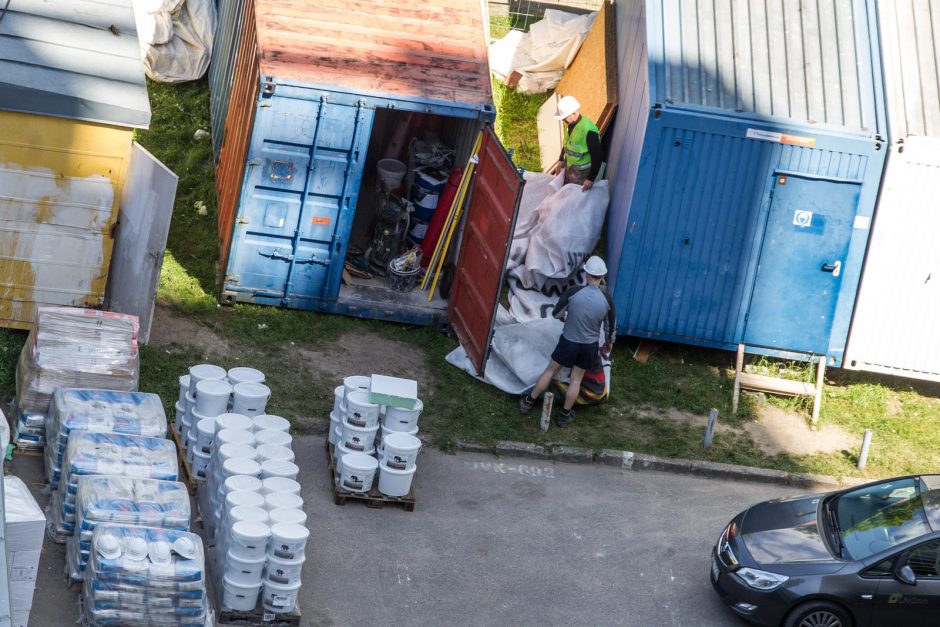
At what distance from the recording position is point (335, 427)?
11320mm

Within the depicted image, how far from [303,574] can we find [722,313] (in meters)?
6.51

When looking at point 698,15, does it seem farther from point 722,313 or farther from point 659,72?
point 722,313

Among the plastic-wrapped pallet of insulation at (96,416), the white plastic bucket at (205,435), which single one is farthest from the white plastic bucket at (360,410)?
the plastic-wrapped pallet of insulation at (96,416)

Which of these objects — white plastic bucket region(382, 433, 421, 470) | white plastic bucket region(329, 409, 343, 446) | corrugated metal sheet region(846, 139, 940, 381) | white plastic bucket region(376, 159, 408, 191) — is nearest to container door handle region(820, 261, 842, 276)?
corrugated metal sheet region(846, 139, 940, 381)

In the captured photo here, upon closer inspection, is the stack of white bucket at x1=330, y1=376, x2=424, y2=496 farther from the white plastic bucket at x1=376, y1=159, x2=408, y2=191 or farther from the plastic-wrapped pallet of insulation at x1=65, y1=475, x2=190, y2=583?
the white plastic bucket at x1=376, y1=159, x2=408, y2=191

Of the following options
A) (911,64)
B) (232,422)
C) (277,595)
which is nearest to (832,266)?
(911,64)

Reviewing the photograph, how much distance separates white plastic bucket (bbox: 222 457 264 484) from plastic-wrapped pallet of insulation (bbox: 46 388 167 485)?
2.54ft

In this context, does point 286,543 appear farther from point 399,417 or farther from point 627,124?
point 627,124

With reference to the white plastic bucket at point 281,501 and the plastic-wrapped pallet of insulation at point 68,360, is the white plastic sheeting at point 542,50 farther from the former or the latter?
the white plastic bucket at point 281,501

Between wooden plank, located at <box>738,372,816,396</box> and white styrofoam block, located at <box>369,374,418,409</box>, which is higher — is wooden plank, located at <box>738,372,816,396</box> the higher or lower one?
the higher one

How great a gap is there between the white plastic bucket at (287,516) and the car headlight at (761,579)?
11.8 feet

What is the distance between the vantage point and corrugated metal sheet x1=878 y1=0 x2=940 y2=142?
14.0 m

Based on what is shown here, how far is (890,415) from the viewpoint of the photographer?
1409cm

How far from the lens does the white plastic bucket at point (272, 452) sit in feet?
32.7
